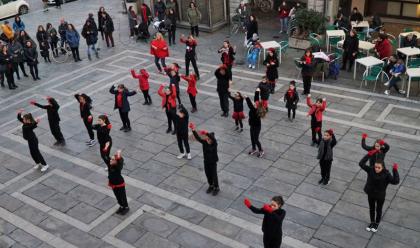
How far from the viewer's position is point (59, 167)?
43.3 feet

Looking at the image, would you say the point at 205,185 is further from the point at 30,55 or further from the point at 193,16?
the point at 193,16

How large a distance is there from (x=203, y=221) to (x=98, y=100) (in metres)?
7.98

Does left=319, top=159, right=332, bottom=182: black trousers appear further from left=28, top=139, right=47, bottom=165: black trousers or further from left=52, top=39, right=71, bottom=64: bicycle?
left=52, top=39, right=71, bottom=64: bicycle

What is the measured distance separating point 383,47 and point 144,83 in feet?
26.8

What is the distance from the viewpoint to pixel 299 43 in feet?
65.6

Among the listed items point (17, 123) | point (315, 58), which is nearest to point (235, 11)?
point (315, 58)

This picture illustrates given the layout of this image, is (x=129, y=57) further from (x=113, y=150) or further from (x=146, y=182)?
(x=146, y=182)

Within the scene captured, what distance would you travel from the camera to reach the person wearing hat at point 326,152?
34.9ft

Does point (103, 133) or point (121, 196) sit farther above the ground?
point (103, 133)

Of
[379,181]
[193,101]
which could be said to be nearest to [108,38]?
[193,101]

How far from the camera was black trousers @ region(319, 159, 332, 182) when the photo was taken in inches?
436

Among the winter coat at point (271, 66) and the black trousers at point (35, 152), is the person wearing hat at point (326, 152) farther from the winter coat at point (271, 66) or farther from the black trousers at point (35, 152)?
the black trousers at point (35, 152)

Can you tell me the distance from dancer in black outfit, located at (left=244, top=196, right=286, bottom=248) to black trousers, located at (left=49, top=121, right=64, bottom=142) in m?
7.33

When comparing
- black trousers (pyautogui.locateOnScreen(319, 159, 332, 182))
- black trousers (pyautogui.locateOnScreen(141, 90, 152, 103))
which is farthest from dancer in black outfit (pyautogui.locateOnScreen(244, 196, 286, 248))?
black trousers (pyautogui.locateOnScreen(141, 90, 152, 103))
